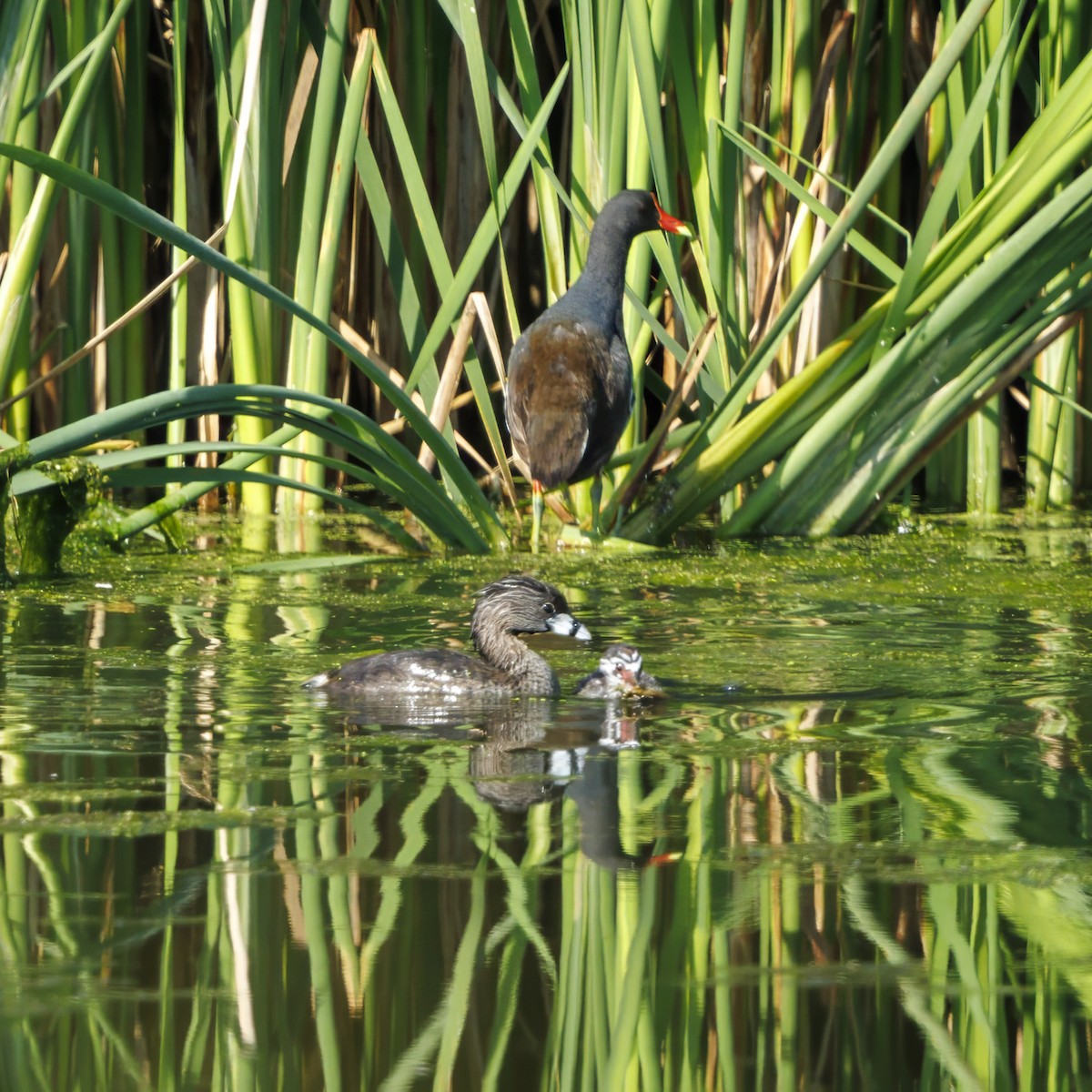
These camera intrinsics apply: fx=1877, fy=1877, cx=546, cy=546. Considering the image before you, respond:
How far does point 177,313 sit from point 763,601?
2.99 metres

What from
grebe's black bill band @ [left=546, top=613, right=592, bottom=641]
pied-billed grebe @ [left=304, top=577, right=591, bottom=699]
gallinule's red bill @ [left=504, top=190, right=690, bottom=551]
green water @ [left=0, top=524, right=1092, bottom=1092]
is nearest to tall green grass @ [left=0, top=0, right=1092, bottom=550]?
gallinule's red bill @ [left=504, top=190, right=690, bottom=551]

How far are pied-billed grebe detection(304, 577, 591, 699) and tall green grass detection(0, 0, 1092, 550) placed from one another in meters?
1.15

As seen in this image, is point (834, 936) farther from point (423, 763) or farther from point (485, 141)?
point (485, 141)

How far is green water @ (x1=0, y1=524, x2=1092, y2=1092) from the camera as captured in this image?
2.30 m

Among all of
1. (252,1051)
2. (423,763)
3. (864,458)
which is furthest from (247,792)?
(864,458)

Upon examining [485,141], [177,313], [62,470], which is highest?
[485,141]

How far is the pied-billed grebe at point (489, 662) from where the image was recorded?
4375mm

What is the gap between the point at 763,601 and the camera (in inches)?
222

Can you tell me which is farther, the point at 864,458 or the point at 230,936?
the point at 864,458

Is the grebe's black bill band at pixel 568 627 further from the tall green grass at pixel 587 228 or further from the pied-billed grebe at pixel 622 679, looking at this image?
the tall green grass at pixel 587 228

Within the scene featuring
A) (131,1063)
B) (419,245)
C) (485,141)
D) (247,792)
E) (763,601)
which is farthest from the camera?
(419,245)

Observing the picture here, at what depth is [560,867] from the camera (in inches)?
117

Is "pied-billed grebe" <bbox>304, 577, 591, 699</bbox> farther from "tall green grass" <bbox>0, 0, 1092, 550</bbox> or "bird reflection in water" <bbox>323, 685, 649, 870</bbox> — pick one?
"tall green grass" <bbox>0, 0, 1092, 550</bbox>

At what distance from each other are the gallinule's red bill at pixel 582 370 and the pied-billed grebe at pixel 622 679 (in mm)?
2026
